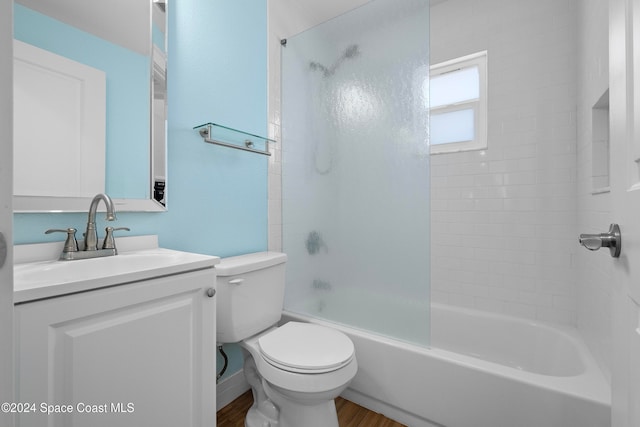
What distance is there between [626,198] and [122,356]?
1237 millimetres

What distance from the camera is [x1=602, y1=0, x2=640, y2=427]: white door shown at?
1.65ft

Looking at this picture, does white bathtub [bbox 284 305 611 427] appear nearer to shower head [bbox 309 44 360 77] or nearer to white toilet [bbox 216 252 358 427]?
white toilet [bbox 216 252 358 427]

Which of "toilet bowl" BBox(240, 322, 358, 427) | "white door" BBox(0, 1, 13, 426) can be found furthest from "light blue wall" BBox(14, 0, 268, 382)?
"white door" BBox(0, 1, 13, 426)

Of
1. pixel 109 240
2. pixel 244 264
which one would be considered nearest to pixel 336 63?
pixel 244 264

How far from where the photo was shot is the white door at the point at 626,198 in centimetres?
50

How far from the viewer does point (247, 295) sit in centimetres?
147

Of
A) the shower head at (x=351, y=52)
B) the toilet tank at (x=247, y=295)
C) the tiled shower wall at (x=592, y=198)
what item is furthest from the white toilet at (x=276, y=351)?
the shower head at (x=351, y=52)

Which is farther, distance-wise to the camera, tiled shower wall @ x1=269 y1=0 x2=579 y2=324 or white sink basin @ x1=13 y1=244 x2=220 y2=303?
tiled shower wall @ x1=269 y1=0 x2=579 y2=324

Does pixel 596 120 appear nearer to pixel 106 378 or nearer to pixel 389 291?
pixel 389 291

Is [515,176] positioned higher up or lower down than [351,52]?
lower down

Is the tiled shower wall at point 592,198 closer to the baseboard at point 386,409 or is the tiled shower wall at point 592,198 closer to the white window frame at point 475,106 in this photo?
the white window frame at point 475,106

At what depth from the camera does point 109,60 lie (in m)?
1.24

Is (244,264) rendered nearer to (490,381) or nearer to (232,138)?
(232,138)

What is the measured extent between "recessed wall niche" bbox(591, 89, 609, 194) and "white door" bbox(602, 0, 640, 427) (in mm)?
1030
